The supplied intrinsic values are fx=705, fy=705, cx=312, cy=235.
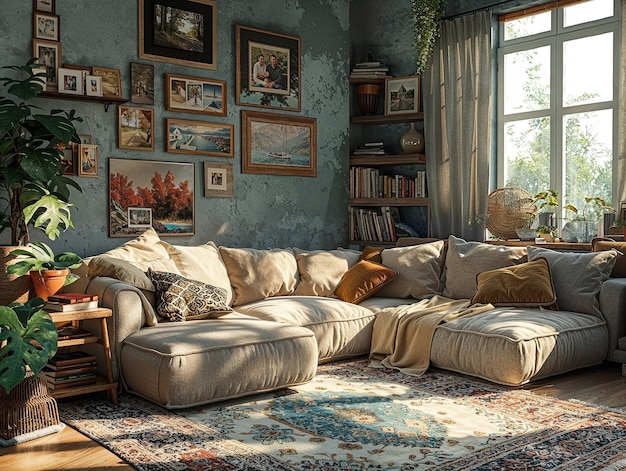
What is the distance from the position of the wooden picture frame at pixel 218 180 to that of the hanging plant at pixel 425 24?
1.98 metres

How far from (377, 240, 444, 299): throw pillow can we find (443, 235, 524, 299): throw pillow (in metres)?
0.10

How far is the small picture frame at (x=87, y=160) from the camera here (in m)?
4.85

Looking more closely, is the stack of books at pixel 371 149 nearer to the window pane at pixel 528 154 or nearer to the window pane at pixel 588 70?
the window pane at pixel 528 154

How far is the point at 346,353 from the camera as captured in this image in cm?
491

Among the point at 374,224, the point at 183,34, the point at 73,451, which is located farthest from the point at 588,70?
the point at 73,451

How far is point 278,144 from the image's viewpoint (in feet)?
19.8

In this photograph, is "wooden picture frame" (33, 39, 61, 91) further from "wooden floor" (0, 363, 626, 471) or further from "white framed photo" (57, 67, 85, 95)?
"wooden floor" (0, 363, 626, 471)

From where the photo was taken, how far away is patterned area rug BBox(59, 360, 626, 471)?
2.95 metres

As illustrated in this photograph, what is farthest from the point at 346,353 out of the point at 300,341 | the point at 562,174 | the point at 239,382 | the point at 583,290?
the point at 562,174

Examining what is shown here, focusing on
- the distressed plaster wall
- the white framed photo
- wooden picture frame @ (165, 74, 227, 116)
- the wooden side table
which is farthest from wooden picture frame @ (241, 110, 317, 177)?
the wooden side table

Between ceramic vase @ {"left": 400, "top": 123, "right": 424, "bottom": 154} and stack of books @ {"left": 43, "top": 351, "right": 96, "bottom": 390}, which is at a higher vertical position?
ceramic vase @ {"left": 400, "top": 123, "right": 424, "bottom": 154}

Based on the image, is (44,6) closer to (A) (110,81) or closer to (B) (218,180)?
(A) (110,81)

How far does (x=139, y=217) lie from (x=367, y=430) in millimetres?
2592

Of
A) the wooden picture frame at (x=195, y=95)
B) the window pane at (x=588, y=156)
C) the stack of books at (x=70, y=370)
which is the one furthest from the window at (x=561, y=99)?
the stack of books at (x=70, y=370)
